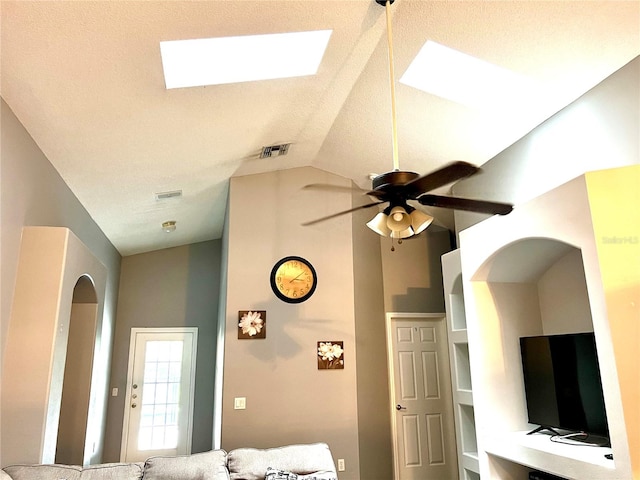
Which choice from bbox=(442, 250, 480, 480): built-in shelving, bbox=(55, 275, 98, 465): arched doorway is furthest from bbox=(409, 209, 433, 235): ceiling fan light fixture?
bbox=(55, 275, 98, 465): arched doorway

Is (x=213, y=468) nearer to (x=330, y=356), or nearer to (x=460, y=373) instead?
(x=330, y=356)

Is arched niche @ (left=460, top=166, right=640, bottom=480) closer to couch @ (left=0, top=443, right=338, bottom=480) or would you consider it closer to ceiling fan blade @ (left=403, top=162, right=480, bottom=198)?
ceiling fan blade @ (left=403, top=162, right=480, bottom=198)

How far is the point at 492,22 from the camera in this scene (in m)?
2.97

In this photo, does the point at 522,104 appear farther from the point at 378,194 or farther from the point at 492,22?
the point at 378,194

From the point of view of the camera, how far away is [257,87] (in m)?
3.50

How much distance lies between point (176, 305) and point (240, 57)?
4697mm

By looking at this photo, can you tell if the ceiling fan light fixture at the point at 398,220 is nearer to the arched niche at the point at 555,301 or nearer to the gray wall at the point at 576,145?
the arched niche at the point at 555,301

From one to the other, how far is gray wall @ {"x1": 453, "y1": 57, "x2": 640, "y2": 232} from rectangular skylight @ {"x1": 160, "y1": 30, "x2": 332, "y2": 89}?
1.98 metres

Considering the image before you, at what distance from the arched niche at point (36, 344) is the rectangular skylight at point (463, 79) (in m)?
2.95

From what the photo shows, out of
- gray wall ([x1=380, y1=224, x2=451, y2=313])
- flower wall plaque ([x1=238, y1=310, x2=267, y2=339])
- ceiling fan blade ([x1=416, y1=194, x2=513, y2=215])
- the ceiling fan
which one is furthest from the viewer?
gray wall ([x1=380, y1=224, x2=451, y2=313])

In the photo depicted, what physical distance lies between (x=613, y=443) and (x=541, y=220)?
143 cm

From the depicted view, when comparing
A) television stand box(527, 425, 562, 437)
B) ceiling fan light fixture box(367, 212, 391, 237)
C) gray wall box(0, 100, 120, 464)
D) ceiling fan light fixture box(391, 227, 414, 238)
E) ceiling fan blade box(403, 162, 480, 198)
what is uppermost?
gray wall box(0, 100, 120, 464)

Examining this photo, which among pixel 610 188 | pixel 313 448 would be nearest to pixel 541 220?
pixel 610 188

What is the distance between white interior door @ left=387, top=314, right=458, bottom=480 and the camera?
533 cm
